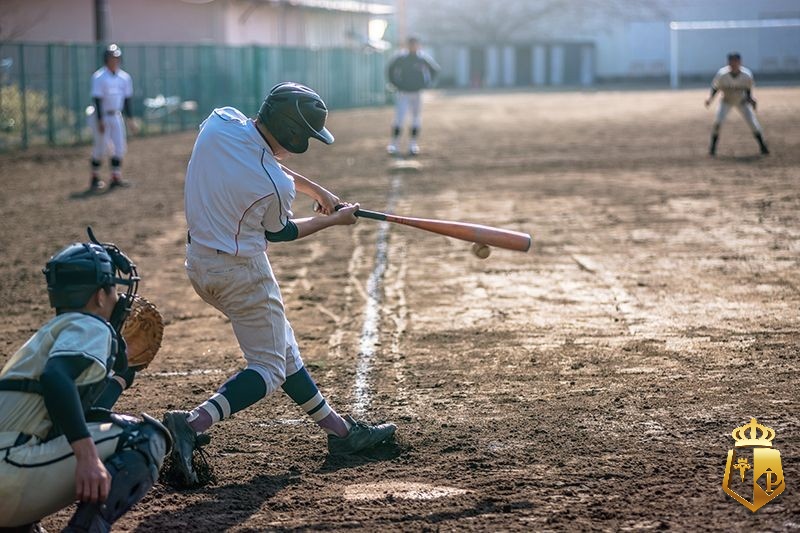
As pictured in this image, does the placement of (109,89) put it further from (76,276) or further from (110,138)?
(76,276)

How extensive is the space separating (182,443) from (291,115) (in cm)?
172

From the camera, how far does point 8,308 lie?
9891mm

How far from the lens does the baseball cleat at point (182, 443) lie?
17.2ft

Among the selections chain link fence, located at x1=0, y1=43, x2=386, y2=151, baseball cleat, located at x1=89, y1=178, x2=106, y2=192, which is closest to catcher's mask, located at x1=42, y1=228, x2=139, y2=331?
baseball cleat, located at x1=89, y1=178, x2=106, y2=192

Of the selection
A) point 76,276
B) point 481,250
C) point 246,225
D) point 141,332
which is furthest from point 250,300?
point 481,250

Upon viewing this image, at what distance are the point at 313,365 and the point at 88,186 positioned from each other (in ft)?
42.9

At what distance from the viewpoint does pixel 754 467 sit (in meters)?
5.23

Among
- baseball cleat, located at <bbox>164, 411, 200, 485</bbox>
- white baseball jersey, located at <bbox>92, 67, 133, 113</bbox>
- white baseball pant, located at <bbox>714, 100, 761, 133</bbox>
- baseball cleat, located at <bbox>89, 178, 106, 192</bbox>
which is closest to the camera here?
baseball cleat, located at <bbox>164, 411, 200, 485</bbox>

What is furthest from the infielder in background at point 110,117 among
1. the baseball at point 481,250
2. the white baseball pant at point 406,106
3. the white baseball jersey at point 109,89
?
the baseball at point 481,250

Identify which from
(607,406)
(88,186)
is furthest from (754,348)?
(88,186)

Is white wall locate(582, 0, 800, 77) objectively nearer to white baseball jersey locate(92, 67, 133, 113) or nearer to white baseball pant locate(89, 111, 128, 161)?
white baseball jersey locate(92, 67, 133, 113)

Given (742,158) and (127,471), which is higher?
(742,158)

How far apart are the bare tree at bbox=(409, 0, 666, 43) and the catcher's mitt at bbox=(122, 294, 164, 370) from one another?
6524 cm

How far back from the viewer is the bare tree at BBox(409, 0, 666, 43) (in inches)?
2712
